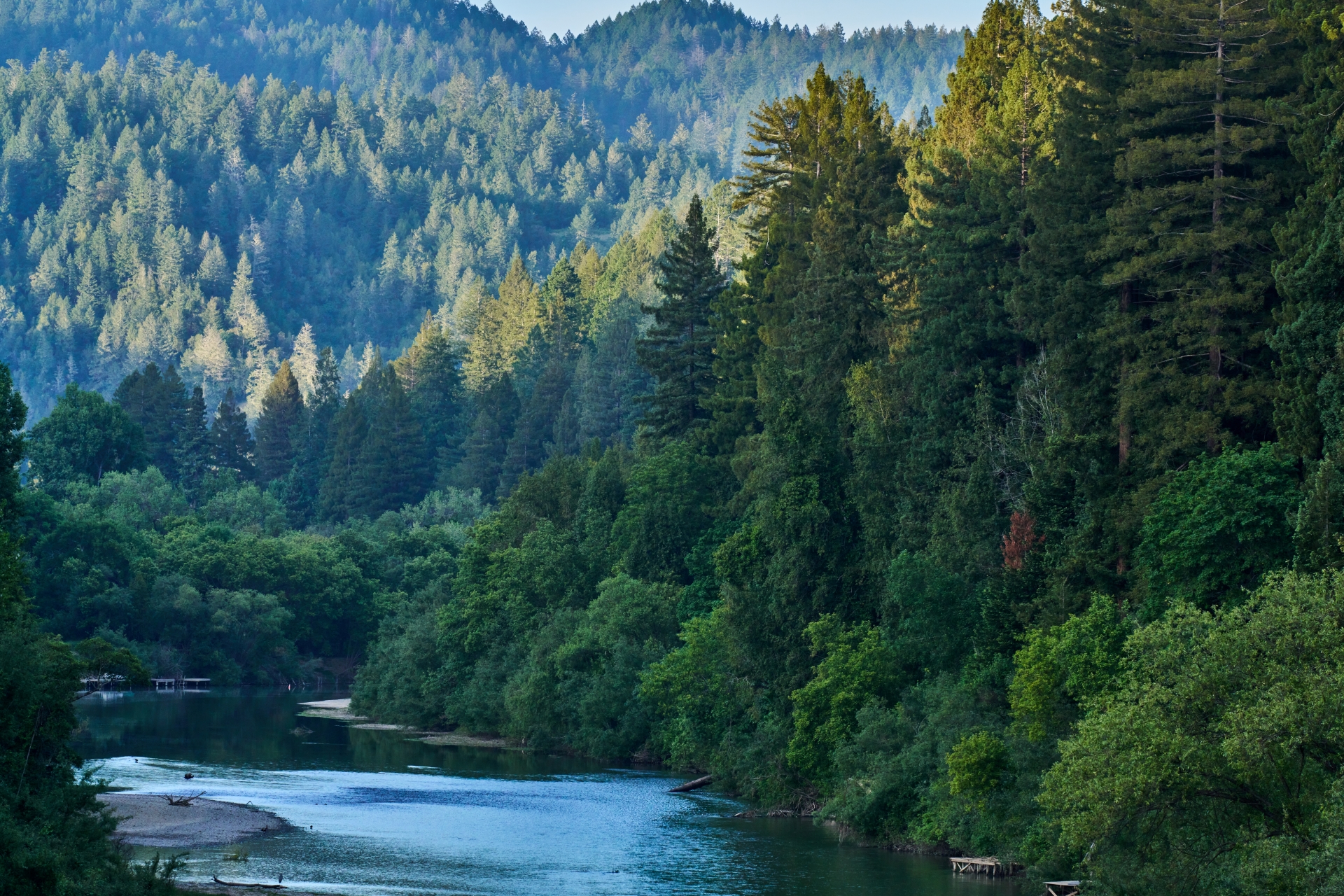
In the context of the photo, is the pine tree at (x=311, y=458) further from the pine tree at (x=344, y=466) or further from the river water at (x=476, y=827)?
the river water at (x=476, y=827)

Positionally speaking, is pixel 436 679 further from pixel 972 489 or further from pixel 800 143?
pixel 972 489

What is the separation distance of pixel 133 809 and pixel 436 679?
40624 millimetres

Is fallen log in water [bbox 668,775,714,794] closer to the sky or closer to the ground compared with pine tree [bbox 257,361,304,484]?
closer to the ground

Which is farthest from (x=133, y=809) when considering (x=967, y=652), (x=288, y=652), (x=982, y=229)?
(x=288, y=652)

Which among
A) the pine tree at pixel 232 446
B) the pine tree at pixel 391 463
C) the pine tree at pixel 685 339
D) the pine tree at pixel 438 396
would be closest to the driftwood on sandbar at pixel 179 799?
the pine tree at pixel 685 339

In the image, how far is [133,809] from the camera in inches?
2280

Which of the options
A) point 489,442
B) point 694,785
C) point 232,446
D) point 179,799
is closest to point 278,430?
point 232,446

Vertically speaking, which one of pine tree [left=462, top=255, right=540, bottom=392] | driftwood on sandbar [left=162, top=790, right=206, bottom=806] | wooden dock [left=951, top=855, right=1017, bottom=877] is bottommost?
wooden dock [left=951, top=855, right=1017, bottom=877]

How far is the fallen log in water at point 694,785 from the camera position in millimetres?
68438

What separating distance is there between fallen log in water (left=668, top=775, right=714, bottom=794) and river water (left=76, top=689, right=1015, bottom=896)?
1.18 metres

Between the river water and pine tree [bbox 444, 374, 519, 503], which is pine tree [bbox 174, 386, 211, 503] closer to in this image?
pine tree [bbox 444, 374, 519, 503]

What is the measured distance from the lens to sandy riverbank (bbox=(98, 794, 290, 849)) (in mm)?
52844

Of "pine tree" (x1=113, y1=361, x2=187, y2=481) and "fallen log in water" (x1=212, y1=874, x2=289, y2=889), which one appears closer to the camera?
"fallen log in water" (x1=212, y1=874, x2=289, y2=889)

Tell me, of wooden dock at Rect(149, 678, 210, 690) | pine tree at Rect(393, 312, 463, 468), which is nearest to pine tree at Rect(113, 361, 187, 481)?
pine tree at Rect(393, 312, 463, 468)
